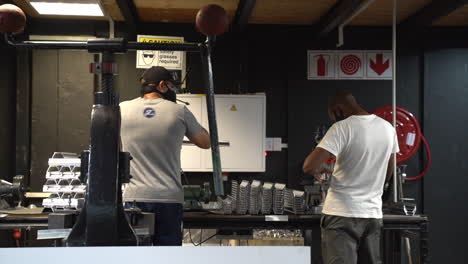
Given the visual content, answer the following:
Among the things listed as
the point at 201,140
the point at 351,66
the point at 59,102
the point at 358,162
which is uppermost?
the point at 351,66

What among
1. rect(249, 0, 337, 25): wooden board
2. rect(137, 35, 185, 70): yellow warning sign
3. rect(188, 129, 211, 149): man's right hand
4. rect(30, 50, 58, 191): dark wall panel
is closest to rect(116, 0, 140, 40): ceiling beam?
rect(137, 35, 185, 70): yellow warning sign

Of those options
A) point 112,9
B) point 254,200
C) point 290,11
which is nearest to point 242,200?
point 254,200

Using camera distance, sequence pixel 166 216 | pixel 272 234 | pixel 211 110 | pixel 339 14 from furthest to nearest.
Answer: pixel 339 14
pixel 272 234
pixel 166 216
pixel 211 110

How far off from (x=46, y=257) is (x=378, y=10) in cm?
556

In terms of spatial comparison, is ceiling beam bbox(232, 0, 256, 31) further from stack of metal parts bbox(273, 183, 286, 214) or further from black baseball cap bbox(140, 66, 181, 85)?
black baseball cap bbox(140, 66, 181, 85)

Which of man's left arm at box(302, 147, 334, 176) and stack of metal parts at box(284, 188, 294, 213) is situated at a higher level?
man's left arm at box(302, 147, 334, 176)

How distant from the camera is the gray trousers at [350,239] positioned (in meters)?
3.62

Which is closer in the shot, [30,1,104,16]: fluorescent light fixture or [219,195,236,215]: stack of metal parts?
[219,195,236,215]: stack of metal parts

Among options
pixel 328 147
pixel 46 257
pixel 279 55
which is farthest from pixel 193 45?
pixel 279 55

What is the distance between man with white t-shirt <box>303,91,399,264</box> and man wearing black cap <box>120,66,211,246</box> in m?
1.07

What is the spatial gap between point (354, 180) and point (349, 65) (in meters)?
3.14

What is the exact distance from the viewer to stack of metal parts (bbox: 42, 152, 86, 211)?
4.18 meters

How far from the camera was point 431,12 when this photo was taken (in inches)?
225

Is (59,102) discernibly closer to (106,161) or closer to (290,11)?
(290,11)
